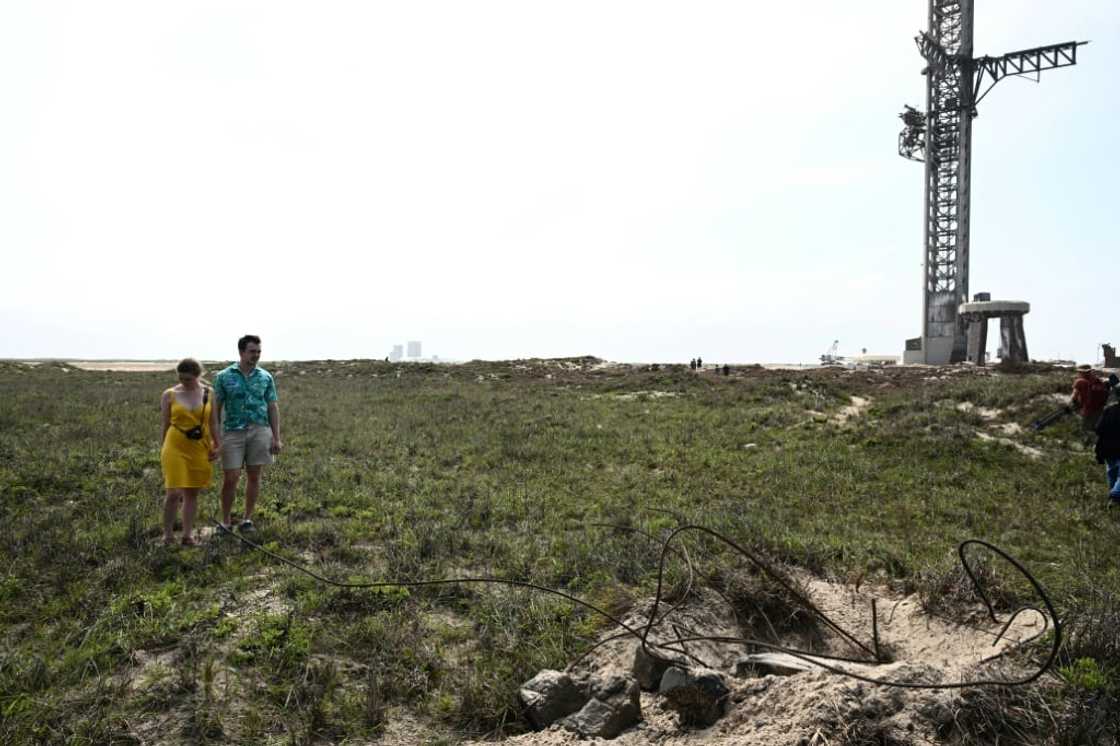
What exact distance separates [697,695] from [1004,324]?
43158 millimetres

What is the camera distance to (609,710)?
3748 millimetres

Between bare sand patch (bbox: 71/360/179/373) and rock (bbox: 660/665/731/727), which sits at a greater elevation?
bare sand patch (bbox: 71/360/179/373)

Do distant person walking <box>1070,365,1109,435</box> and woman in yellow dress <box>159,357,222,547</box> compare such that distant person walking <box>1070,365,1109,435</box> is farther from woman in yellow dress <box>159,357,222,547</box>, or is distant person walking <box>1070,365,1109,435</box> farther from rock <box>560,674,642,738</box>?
woman in yellow dress <box>159,357,222,547</box>

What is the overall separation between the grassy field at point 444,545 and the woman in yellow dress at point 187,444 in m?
0.44

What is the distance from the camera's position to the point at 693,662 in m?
4.20

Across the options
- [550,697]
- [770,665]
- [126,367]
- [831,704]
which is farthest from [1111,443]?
[126,367]

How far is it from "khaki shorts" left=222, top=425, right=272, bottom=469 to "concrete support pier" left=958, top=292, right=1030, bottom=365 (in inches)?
1641

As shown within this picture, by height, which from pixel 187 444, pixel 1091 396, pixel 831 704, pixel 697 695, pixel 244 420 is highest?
pixel 1091 396

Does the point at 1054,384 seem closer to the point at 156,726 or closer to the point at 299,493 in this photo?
the point at 299,493

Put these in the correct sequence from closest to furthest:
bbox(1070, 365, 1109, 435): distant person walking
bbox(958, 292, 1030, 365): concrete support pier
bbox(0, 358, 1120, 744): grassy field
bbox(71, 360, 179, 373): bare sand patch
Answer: bbox(0, 358, 1120, 744): grassy field, bbox(1070, 365, 1109, 435): distant person walking, bbox(958, 292, 1030, 365): concrete support pier, bbox(71, 360, 179, 373): bare sand patch

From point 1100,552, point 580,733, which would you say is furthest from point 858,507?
point 580,733

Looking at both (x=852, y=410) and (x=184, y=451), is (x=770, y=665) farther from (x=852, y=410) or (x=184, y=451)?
(x=852, y=410)

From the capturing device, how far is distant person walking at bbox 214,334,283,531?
6.77 metres

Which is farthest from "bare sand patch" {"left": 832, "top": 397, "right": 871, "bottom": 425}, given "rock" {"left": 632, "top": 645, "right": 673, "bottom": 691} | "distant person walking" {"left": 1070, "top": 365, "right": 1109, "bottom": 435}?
"rock" {"left": 632, "top": 645, "right": 673, "bottom": 691}
